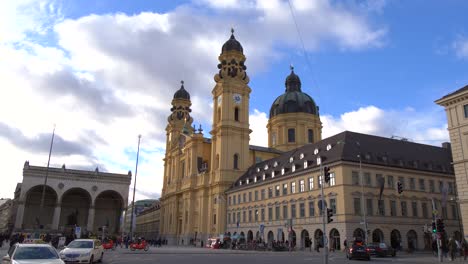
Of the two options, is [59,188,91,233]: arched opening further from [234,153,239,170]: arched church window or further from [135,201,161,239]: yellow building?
[234,153,239,170]: arched church window

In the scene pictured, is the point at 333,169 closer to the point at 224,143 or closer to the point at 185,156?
the point at 224,143

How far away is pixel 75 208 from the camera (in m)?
103

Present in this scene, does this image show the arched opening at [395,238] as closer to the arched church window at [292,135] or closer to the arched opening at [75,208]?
the arched church window at [292,135]

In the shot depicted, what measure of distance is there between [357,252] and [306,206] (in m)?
23.2

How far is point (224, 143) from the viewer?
83.1 m

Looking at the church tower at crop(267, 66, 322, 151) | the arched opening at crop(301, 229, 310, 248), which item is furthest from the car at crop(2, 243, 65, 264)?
the church tower at crop(267, 66, 322, 151)

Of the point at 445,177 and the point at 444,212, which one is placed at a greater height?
the point at 445,177

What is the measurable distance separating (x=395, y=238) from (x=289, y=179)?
55.8 ft

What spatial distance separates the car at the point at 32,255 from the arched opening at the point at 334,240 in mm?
42317

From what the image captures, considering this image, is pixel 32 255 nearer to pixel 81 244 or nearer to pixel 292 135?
pixel 81 244

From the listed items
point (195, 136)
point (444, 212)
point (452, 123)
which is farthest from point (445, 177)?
point (195, 136)

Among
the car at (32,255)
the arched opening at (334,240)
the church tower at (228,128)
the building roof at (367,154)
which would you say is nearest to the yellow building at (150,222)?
the church tower at (228,128)

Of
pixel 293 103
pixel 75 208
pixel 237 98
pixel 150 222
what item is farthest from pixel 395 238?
pixel 150 222

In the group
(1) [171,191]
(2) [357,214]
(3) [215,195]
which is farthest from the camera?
(1) [171,191]
